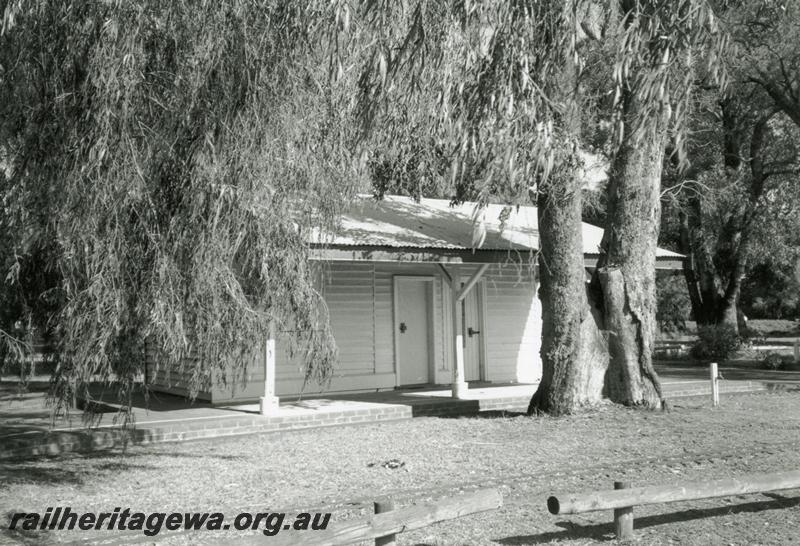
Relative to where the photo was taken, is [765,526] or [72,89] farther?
[765,526]

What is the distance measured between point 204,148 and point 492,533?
392cm

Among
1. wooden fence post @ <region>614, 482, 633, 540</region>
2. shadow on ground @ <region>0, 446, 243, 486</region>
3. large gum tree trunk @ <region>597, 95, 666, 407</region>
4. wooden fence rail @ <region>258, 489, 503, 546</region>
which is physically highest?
large gum tree trunk @ <region>597, 95, 666, 407</region>

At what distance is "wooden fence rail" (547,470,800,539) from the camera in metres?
5.78

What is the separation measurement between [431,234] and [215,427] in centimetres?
577

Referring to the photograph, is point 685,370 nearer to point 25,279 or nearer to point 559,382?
point 559,382

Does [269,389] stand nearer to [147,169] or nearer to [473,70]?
[147,169]

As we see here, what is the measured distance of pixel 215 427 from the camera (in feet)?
38.5

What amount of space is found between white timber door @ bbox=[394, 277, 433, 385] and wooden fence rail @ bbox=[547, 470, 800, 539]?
10246mm

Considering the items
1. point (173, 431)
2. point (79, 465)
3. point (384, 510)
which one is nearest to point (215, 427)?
point (173, 431)

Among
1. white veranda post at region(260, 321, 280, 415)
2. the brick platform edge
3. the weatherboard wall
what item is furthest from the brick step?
the weatherboard wall

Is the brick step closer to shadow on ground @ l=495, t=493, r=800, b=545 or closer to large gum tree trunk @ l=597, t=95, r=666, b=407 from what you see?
large gum tree trunk @ l=597, t=95, r=666, b=407

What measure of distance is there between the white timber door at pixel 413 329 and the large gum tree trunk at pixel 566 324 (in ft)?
14.2

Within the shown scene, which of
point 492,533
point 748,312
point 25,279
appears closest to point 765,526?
point 492,533

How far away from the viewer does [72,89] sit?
5.86 m
